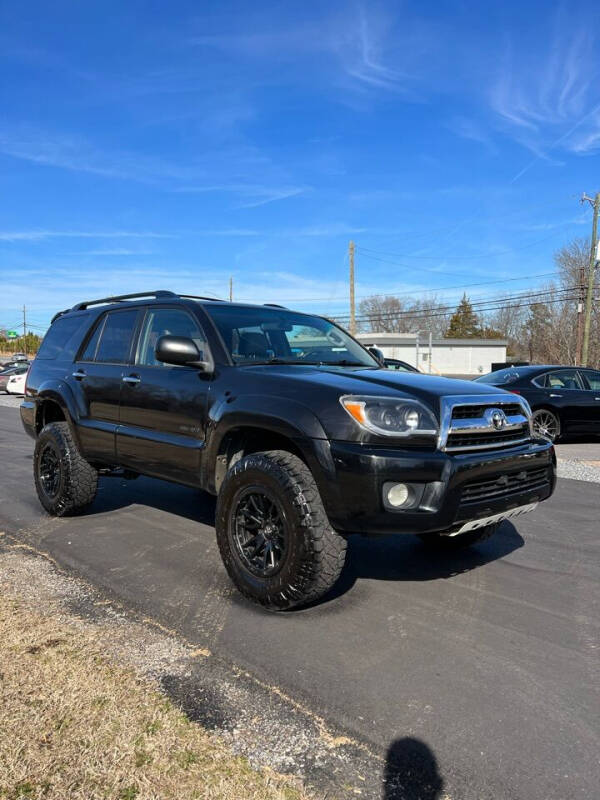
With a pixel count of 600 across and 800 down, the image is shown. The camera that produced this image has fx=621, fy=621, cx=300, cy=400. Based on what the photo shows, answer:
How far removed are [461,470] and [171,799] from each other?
1980 millimetres

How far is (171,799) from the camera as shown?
78.0 inches

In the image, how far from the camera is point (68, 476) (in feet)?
17.6

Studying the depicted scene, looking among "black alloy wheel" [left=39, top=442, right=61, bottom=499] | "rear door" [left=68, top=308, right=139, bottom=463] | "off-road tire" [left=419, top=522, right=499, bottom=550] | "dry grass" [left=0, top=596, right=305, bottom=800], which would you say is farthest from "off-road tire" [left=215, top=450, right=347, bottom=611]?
"black alloy wheel" [left=39, top=442, right=61, bottom=499]

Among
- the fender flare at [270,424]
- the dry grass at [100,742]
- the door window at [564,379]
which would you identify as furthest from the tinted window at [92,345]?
the door window at [564,379]

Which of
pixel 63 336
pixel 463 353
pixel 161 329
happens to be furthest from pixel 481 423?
pixel 463 353

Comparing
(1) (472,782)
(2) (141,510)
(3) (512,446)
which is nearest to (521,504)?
(3) (512,446)

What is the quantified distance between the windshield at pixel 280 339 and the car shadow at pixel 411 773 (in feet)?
8.27

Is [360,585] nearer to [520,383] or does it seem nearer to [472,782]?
[472,782]

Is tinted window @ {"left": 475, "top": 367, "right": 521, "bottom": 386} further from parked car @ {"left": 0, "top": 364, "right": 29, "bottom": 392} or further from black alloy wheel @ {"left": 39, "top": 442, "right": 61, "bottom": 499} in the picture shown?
parked car @ {"left": 0, "top": 364, "right": 29, "bottom": 392}

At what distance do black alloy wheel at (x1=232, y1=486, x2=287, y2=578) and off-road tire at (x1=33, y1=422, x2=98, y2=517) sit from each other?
2.23 metres

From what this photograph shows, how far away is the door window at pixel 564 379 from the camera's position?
11.3 m

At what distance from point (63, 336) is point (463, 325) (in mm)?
87467

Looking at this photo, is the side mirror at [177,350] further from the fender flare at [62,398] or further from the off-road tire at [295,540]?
the fender flare at [62,398]

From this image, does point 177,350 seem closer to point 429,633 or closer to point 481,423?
point 481,423
